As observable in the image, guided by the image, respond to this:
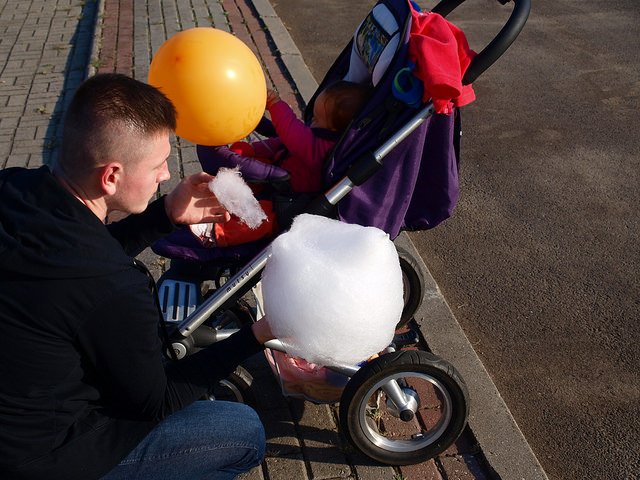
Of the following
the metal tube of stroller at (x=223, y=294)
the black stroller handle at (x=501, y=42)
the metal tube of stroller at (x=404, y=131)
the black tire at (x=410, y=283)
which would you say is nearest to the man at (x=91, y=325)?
the metal tube of stroller at (x=223, y=294)

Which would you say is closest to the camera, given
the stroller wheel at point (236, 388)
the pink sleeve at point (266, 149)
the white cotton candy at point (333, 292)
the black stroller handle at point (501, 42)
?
the white cotton candy at point (333, 292)

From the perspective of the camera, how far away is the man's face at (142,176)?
1926 mm

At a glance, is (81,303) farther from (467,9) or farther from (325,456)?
(467,9)

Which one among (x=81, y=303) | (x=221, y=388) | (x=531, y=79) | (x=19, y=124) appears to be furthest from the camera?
(x=531, y=79)

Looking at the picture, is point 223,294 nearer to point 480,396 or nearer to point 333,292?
point 333,292

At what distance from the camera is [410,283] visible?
3516 millimetres

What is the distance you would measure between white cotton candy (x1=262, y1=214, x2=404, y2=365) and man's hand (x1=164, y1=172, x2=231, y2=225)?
417 millimetres

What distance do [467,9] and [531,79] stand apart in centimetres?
236

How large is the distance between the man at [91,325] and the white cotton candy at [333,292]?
13 cm

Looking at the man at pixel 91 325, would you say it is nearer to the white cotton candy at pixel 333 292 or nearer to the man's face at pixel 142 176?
the man's face at pixel 142 176

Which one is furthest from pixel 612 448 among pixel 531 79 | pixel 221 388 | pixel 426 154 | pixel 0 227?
pixel 531 79

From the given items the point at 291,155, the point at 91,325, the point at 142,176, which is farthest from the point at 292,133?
the point at 91,325

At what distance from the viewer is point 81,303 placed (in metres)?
1.75

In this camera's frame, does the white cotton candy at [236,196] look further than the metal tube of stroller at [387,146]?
No
